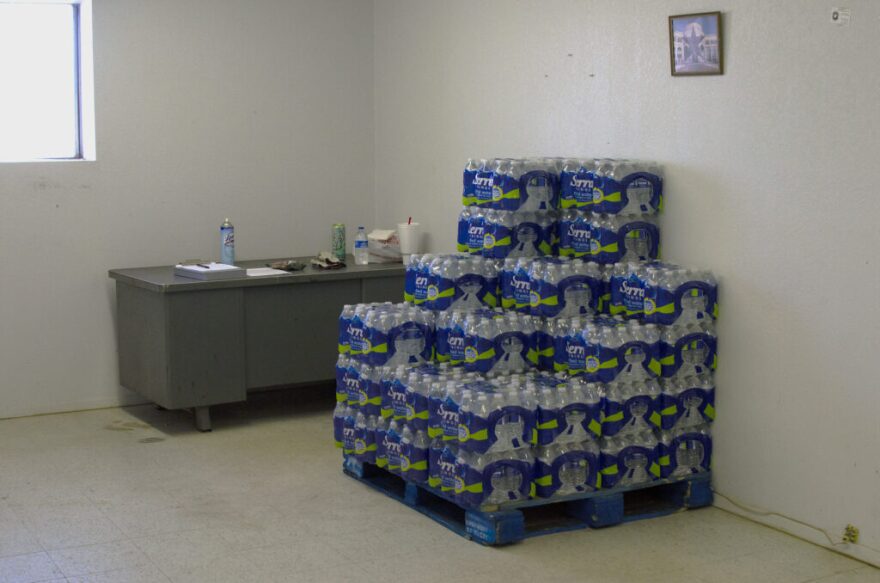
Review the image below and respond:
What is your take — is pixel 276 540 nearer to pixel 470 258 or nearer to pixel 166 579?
pixel 166 579

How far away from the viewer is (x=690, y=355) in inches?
191

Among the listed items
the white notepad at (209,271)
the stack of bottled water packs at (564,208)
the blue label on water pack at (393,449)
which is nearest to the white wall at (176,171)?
the white notepad at (209,271)

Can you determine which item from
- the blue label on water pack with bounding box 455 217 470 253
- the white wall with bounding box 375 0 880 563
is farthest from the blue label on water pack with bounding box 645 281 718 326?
the blue label on water pack with bounding box 455 217 470 253

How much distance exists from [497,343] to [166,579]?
1674mm

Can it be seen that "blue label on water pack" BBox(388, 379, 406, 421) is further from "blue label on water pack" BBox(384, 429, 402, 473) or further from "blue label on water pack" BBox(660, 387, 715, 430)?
"blue label on water pack" BBox(660, 387, 715, 430)

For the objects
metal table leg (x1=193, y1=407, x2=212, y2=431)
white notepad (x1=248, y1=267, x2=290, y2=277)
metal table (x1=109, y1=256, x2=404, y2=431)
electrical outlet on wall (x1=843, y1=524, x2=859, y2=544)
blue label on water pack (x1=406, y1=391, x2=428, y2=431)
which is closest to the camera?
electrical outlet on wall (x1=843, y1=524, x2=859, y2=544)

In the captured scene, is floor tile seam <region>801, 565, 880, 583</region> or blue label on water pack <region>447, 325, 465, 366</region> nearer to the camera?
floor tile seam <region>801, 565, 880, 583</region>

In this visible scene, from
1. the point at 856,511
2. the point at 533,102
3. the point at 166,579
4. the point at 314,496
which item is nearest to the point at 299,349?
the point at 314,496

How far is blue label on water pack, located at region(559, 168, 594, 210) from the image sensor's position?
5047mm

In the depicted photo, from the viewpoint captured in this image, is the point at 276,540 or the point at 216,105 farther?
the point at 216,105

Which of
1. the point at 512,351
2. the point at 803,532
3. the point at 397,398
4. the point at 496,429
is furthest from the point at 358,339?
the point at 803,532

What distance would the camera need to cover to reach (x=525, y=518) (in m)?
4.84

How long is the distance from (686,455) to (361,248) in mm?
2733

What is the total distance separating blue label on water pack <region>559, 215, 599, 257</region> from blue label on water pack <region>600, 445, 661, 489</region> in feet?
2.99
